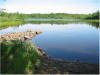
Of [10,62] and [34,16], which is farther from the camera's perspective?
[34,16]

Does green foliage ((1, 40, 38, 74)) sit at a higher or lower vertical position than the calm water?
higher

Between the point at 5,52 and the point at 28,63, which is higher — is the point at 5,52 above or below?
above

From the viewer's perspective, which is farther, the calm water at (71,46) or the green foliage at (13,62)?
the calm water at (71,46)

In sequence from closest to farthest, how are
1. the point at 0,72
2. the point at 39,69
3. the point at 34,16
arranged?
1. the point at 0,72
2. the point at 39,69
3. the point at 34,16

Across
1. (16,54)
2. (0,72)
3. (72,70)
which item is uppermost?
(16,54)

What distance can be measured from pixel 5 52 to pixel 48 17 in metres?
113

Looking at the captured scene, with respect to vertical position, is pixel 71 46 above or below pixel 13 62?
below

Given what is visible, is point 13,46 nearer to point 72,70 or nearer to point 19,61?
point 19,61

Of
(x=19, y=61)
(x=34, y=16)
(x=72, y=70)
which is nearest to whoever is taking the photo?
(x=19, y=61)

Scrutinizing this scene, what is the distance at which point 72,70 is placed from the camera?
588 cm

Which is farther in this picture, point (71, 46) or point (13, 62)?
point (71, 46)

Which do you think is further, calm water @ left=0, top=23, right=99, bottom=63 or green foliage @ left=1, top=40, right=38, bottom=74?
calm water @ left=0, top=23, right=99, bottom=63

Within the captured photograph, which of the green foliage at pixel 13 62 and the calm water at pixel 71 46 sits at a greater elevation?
the green foliage at pixel 13 62

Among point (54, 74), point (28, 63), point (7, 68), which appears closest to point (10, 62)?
point (7, 68)
